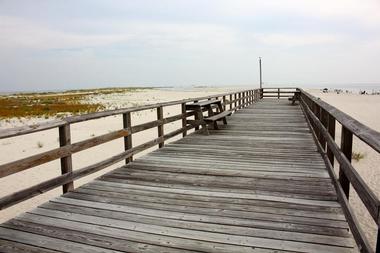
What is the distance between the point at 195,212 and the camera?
365 cm

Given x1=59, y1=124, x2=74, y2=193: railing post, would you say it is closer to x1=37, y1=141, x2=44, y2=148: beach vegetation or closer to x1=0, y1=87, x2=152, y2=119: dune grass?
x1=37, y1=141, x2=44, y2=148: beach vegetation

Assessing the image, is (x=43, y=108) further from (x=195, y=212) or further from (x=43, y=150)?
(x=195, y=212)

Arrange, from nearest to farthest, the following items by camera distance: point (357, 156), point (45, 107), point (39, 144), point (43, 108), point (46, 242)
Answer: point (46, 242) < point (357, 156) < point (39, 144) < point (43, 108) < point (45, 107)

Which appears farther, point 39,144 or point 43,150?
point 39,144

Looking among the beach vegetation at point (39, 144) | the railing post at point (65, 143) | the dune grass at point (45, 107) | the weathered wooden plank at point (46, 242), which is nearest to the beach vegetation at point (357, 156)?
the railing post at point (65, 143)

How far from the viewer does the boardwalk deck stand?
9.66ft

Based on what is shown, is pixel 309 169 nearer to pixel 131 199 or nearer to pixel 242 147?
pixel 242 147

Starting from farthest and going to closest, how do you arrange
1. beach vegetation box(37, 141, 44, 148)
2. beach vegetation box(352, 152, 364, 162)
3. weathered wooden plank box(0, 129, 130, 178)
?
beach vegetation box(37, 141, 44, 148) → beach vegetation box(352, 152, 364, 162) → weathered wooden plank box(0, 129, 130, 178)

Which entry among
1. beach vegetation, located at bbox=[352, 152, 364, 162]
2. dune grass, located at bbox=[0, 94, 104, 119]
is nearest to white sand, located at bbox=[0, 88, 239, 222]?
dune grass, located at bbox=[0, 94, 104, 119]

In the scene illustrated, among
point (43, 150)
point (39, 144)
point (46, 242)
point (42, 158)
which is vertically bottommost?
point (43, 150)

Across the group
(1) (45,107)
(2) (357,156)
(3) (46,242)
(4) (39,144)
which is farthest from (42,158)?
(1) (45,107)

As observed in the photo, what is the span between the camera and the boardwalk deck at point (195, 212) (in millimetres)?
2943

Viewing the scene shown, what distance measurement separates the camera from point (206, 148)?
730 cm

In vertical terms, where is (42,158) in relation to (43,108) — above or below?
above
